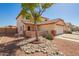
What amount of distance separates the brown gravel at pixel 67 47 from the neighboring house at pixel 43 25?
0.75 ft

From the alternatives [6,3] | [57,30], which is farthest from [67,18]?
[6,3]

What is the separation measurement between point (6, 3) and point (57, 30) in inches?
51.5

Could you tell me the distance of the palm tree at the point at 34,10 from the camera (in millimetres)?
3735

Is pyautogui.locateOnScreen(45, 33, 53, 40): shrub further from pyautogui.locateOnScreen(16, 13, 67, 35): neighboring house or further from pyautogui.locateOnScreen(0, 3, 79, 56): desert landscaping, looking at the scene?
pyautogui.locateOnScreen(16, 13, 67, 35): neighboring house

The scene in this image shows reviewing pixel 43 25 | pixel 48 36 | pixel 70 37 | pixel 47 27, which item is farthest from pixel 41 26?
pixel 70 37

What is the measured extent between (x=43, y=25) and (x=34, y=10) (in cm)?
40

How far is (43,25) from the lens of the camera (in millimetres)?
3906

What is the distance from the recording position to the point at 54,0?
3646 mm

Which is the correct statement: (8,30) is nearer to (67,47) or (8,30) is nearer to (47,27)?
(47,27)

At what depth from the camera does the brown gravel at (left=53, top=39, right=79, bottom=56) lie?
3.64 m

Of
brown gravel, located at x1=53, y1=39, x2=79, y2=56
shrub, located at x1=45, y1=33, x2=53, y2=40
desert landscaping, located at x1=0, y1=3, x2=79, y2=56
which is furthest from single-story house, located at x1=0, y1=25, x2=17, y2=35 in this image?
brown gravel, located at x1=53, y1=39, x2=79, y2=56

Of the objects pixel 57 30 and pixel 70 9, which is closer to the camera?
pixel 70 9

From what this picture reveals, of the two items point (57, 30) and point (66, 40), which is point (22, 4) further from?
point (66, 40)

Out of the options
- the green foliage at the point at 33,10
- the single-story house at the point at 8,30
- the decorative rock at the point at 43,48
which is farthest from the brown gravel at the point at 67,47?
the single-story house at the point at 8,30
